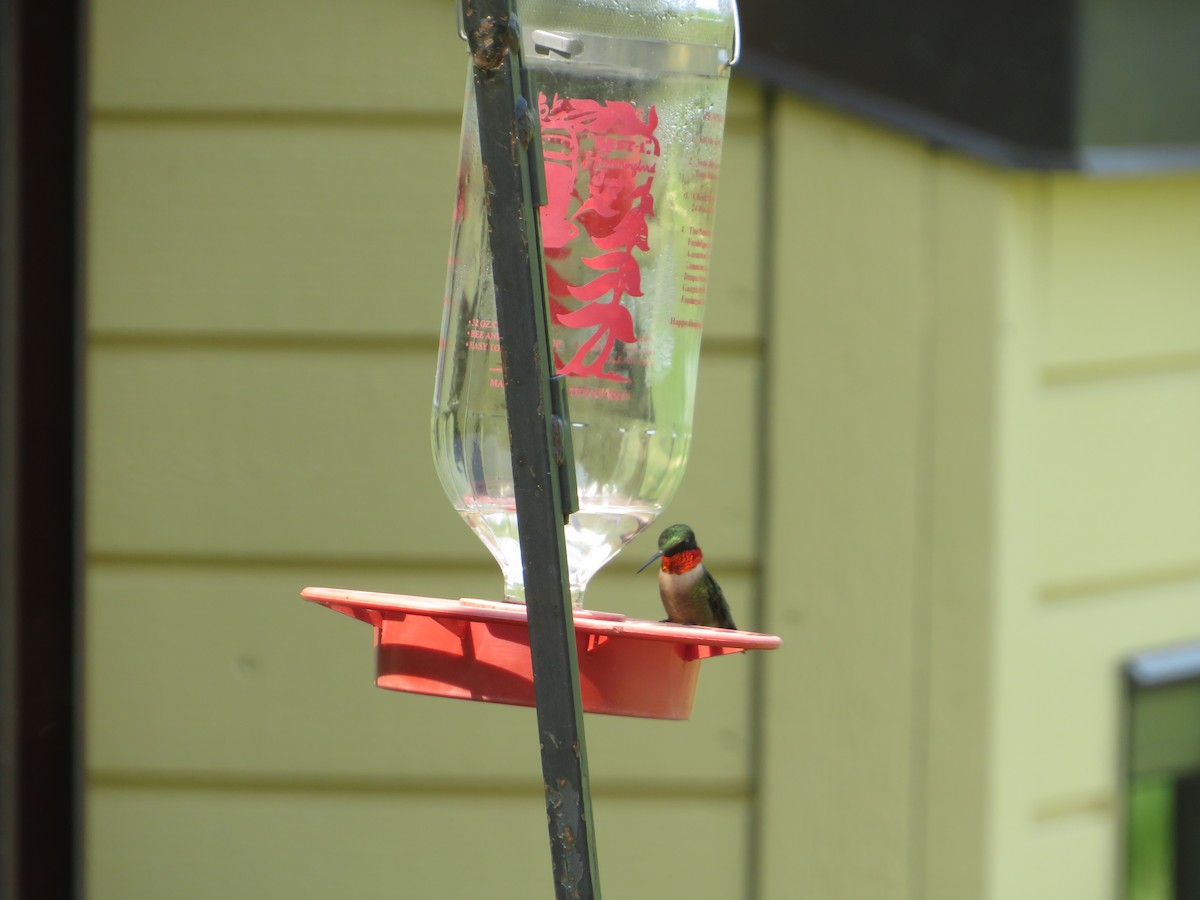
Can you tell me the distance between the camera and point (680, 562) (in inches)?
43.5

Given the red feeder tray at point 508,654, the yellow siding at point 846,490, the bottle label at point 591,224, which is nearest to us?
the red feeder tray at point 508,654

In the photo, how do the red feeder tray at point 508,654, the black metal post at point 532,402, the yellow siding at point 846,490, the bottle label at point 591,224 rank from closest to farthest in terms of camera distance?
the black metal post at point 532,402
the red feeder tray at point 508,654
the bottle label at point 591,224
the yellow siding at point 846,490

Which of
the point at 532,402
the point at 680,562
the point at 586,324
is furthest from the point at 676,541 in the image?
the point at 532,402

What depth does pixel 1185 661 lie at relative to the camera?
2045 millimetres

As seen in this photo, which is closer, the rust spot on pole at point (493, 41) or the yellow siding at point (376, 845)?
the rust spot on pole at point (493, 41)

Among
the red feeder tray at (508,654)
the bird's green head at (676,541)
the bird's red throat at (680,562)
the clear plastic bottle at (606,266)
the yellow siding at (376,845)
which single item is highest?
the clear plastic bottle at (606,266)

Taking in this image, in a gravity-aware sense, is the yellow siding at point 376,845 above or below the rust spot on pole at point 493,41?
below

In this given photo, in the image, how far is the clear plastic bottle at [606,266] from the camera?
110 cm

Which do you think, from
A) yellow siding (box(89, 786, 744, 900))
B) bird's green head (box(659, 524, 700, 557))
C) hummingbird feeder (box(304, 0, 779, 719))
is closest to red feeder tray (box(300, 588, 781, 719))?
hummingbird feeder (box(304, 0, 779, 719))

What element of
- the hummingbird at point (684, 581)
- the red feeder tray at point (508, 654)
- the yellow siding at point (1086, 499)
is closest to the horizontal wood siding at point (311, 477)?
the yellow siding at point (1086, 499)

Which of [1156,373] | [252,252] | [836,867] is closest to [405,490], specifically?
[252,252]

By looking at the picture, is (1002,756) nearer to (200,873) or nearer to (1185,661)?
(1185,661)

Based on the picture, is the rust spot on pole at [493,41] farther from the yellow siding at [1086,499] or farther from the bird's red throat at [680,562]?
the yellow siding at [1086,499]

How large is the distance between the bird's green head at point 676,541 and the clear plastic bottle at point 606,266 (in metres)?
0.08
